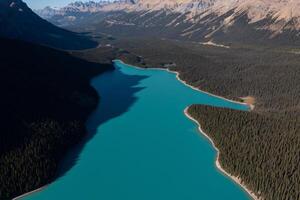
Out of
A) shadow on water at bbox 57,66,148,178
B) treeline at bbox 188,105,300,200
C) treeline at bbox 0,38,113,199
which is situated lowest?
shadow on water at bbox 57,66,148,178

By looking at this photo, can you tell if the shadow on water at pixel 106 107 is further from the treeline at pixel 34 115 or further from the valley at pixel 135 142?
the treeline at pixel 34 115

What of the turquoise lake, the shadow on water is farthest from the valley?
the shadow on water

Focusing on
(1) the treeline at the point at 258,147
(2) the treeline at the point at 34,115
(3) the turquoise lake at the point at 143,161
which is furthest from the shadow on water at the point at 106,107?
(1) the treeline at the point at 258,147

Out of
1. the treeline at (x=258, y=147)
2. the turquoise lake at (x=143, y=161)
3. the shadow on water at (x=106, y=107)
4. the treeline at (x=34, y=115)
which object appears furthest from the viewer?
the shadow on water at (x=106, y=107)

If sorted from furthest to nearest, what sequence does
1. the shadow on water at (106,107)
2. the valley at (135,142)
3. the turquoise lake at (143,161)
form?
1. the shadow on water at (106,107)
2. the valley at (135,142)
3. the turquoise lake at (143,161)

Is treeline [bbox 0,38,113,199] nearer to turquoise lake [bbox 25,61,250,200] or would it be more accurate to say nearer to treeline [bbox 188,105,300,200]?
turquoise lake [bbox 25,61,250,200]

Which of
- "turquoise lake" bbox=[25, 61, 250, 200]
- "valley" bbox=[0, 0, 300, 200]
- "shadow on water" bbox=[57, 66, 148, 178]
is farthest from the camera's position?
"shadow on water" bbox=[57, 66, 148, 178]

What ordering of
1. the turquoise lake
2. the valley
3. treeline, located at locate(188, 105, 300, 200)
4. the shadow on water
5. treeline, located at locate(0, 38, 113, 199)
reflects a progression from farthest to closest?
the shadow on water < treeline, located at locate(0, 38, 113, 199) < the valley < the turquoise lake < treeline, located at locate(188, 105, 300, 200)
